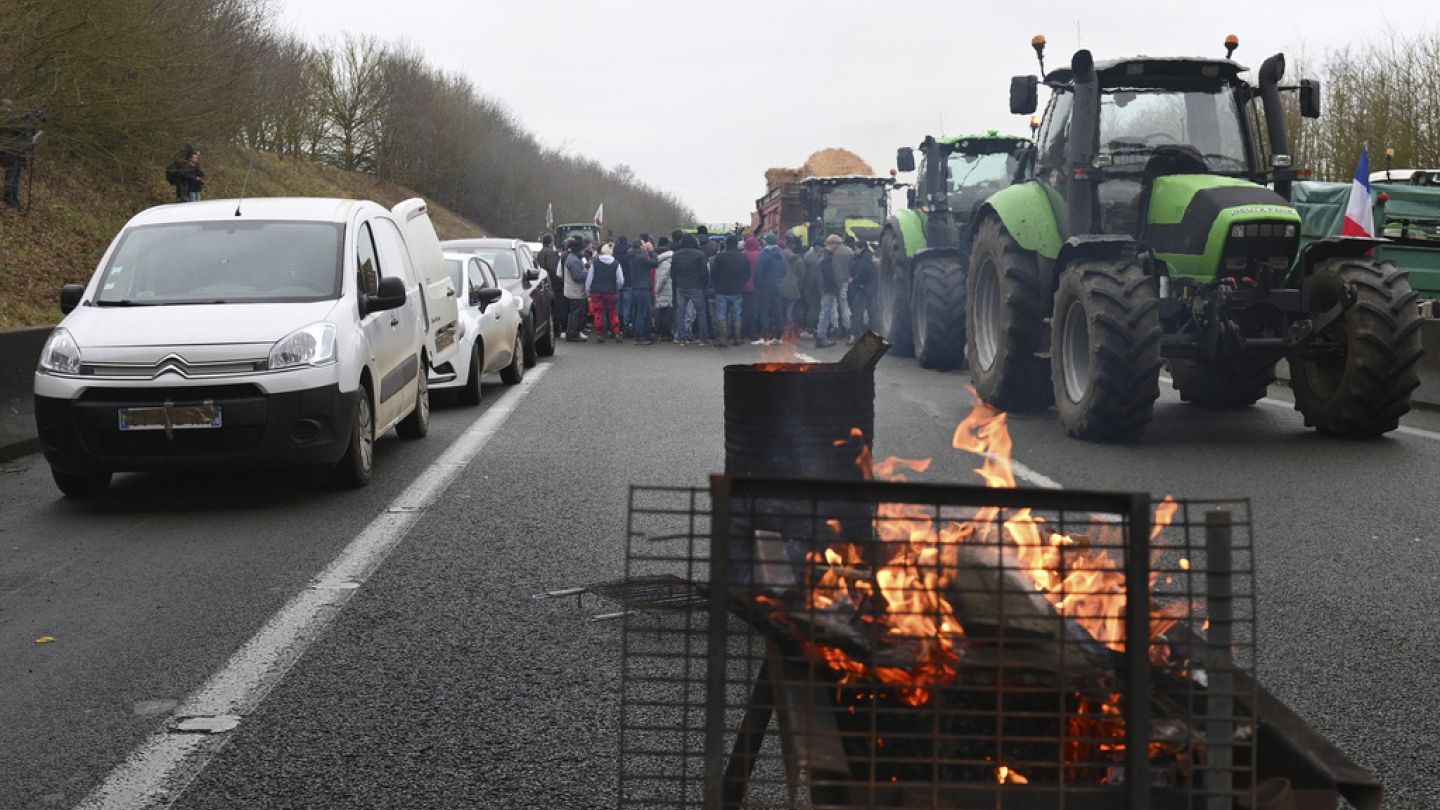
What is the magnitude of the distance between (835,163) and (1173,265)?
39.9m

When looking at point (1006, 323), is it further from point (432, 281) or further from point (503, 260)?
point (503, 260)

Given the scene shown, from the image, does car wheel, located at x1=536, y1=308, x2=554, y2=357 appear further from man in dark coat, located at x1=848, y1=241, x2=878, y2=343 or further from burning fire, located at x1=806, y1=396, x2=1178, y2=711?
burning fire, located at x1=806, y1=396, x2=1178, y2=711

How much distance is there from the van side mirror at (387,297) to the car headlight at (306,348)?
752 millimetres

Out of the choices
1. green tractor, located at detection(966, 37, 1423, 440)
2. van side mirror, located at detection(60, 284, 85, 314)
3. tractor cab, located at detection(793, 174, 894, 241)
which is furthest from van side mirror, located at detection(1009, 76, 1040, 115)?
tractor cab, located at detection(793, 174, 894, 241)

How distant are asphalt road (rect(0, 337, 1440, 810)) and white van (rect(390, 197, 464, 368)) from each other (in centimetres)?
117

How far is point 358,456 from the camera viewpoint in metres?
10.1

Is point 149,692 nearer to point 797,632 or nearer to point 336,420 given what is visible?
point 797,632

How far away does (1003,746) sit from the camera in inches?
115

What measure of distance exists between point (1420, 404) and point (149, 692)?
1325cm

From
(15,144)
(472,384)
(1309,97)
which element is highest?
(15,144)

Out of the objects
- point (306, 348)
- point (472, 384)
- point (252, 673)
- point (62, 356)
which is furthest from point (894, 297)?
point (252, 673)

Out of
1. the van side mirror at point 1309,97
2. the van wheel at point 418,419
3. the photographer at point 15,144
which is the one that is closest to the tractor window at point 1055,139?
the van side mirror at point 1309,97

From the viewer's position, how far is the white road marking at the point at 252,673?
4.38 meters

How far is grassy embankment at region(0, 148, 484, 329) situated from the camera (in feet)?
73.2
